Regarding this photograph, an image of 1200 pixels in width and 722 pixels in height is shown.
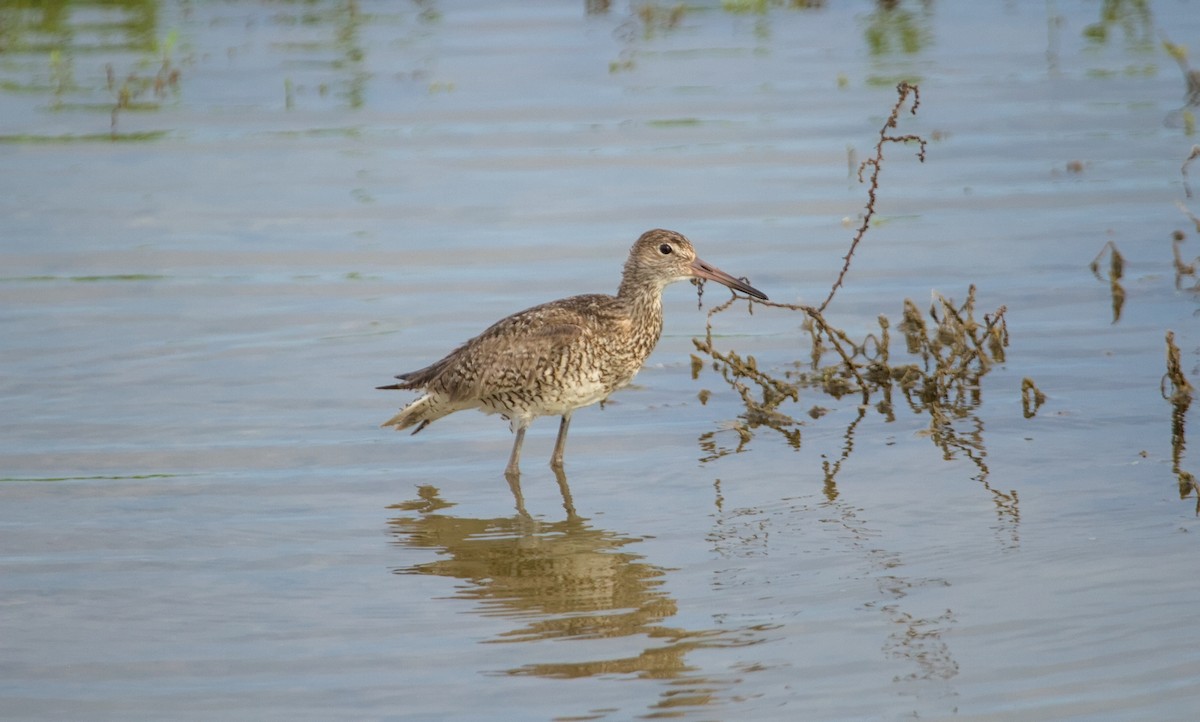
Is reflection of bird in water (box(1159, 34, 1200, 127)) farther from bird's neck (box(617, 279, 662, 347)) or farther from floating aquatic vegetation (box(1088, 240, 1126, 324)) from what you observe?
bird's neck (box(617, 279, 662, 347))

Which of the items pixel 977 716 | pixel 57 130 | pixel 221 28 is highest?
pixel 221 28

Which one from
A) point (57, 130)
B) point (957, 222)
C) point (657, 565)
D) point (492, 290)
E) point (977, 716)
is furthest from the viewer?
point (57, 130)

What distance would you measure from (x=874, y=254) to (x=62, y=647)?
770 cm

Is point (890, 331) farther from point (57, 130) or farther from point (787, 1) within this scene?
point (787, 1)

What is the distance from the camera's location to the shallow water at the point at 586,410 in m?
6.57

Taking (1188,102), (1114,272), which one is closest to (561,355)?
(1114,272)

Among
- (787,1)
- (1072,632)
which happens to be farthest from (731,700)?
(787,1)

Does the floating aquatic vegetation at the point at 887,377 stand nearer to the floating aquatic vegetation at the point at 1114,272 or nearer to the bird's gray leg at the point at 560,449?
the bird's gray leg at the point at 560,449

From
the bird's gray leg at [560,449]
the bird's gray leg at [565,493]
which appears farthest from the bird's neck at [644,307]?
the bird's gray leg at [565,493]

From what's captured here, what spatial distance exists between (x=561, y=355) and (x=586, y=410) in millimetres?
1451

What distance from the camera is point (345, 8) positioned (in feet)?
76.4

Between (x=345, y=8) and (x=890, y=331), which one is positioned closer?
(x=890, y=331)

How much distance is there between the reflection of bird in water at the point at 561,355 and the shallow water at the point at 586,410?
1.27 ft

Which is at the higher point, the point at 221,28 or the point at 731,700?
the point at 221,28
